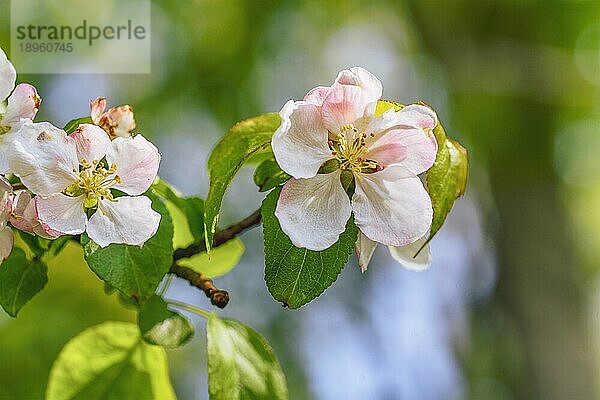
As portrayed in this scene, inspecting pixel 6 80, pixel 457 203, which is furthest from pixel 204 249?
pixel 457 203

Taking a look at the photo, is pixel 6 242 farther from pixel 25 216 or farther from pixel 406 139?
pixel 406 139

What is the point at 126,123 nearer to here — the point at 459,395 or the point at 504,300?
the point at 504,300

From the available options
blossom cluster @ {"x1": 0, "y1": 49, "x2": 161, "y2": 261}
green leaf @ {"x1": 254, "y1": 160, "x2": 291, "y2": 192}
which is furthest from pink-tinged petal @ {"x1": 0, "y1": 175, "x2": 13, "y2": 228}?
green leaf @ {"x1": 254, "y1": 160, "x2": 291, "y2": 192}

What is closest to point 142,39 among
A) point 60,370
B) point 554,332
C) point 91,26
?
point 91,26

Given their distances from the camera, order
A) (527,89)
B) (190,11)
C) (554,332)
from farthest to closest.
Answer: (190,11)
(527,89)
(554,332)

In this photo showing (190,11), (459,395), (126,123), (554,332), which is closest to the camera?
(126,123)

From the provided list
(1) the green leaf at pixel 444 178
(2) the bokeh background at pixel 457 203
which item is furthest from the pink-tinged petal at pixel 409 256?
(2) the bokeh background at pixel 457 203

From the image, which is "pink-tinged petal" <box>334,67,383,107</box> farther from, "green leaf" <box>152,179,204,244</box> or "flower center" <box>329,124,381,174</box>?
"green leaf" <box>152,179,204,244</box>
